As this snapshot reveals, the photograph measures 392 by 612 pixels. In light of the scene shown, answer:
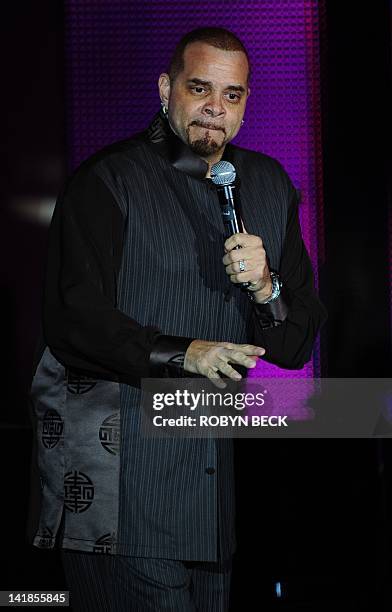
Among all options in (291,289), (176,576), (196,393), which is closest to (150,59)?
(291,289)

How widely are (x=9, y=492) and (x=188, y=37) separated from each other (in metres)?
2.54

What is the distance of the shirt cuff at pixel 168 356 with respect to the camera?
167cm

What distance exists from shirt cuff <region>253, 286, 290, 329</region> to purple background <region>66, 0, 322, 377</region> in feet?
4.83

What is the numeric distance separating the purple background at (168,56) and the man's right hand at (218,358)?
1722 millimetres

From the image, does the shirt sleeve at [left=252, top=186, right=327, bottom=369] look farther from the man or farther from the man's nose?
the man's nose

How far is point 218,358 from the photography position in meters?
1.59

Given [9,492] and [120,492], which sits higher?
[9,492]

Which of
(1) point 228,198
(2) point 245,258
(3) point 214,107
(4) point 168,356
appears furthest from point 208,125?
(4) point 168,356

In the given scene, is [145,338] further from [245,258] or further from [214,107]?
[214,107]

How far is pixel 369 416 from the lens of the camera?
325 cm

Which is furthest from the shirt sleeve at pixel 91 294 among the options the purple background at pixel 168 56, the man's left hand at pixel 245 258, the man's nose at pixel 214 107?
the purple background at pixel 168 56

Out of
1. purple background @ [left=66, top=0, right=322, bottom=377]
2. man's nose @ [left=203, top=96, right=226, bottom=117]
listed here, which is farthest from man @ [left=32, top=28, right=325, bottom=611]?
purple background @ [left=66, top=0, right=322, bottom=377]

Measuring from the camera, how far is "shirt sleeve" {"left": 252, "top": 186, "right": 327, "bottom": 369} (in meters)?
1.91

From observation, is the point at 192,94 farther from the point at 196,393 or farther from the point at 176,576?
the point at 176,576
